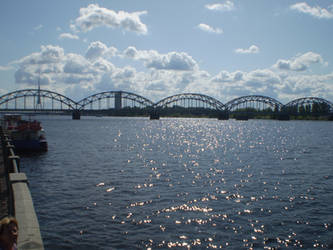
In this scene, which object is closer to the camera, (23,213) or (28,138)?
(23,213)

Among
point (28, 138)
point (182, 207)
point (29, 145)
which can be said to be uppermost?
point (28, 138)

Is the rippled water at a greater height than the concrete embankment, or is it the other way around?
the concrete embankment

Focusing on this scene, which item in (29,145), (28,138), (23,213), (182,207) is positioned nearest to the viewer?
(23,213)

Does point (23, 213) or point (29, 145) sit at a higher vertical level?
point (23, 213)

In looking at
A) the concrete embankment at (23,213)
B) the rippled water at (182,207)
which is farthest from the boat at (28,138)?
the concrete embankment at (23,213)

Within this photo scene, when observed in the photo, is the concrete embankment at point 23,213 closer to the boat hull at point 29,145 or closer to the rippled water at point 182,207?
the rippled water at point 182,207

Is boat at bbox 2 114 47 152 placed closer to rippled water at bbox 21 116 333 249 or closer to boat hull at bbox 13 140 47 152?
boat hull at bbox 13 140 47 152

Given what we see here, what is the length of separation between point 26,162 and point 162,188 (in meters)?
18.4

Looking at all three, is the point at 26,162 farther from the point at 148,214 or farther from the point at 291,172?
the point at 291,172

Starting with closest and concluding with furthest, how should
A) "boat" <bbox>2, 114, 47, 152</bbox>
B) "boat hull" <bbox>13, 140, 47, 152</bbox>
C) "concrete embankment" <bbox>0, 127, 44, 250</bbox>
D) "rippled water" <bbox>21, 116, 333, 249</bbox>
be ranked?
1. "concrete embankment" <bbox>0, 127, 44, 250</bbox>
2. "rippled water" <bbox>21, 116, 333, 249</bbox>
3. "boat hull" <bbox>13, 140, 47, 152</bbox>
4. "boat" <bbox>2, 114, 47, 152</bbox>

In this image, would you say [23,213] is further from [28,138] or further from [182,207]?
[28,138]

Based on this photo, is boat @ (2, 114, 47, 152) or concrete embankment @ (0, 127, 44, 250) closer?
concrete embankment @ (0, 127, 44, 250)

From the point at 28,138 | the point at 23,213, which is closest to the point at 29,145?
the point at 28,138

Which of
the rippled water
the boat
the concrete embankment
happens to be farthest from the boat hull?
the concrete embankment
